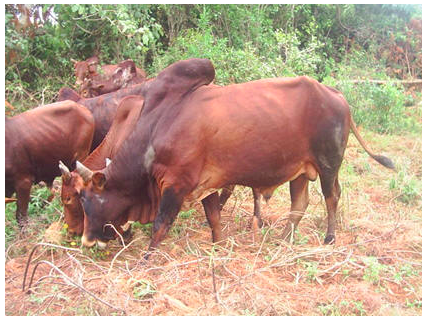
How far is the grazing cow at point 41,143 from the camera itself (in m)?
4.76

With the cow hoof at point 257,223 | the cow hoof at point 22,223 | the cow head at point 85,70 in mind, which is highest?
the cow head at point 85,70

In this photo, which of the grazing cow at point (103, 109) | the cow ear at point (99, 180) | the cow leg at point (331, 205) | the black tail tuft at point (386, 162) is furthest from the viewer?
the grazing cow at point (103, 109)

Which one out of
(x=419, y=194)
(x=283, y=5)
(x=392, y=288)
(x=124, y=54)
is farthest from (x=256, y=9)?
(x=392, y=288)

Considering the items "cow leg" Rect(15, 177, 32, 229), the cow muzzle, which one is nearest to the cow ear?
the cow muzzle

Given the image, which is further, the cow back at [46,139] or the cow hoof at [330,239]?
the cow back at [46,139]

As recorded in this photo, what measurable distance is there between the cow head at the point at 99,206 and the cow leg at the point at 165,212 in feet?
1.27

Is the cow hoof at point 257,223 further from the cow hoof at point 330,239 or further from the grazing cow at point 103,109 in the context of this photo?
the grazing cow at point 103,109

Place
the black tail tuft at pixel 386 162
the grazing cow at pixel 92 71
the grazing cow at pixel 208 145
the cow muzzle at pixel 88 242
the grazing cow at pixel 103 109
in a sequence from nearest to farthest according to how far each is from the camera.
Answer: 1. the grazing cow at pixel 208 145
2. the cow muzzle at pixel 88 242
3. the black tail tuft at pixel 386 162
4. the grazing cow at pixel 103 109
5. the grazing cow at pixel 92 71

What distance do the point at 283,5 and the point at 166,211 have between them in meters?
8.36

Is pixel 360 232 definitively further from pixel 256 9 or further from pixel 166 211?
pixel 256 9

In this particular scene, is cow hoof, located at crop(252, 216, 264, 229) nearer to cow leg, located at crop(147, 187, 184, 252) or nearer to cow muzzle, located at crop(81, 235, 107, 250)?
cow leg, located at crop(147, 187, 184, 252)

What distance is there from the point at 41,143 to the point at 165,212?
6.10 feet

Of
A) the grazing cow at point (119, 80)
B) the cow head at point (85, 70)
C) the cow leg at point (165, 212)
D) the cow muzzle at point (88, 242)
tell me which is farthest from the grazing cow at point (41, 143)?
the cow head at point (85, 70)

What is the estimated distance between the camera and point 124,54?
8.67m
